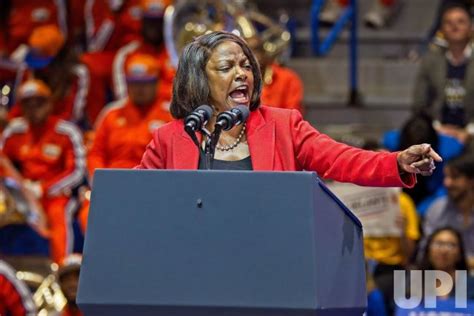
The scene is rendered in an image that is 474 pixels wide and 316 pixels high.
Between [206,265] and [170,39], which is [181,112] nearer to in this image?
[206,265]

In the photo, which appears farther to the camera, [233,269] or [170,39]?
[170,39]

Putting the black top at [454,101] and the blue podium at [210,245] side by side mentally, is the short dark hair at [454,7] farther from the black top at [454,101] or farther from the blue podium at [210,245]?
the blue podium at [210,245]

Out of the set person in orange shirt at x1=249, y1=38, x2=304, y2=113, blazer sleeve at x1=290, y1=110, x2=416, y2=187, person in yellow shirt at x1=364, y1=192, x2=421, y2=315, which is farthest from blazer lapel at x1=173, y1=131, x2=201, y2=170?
person in orange shirt at x1=249, y1=38, x2=304, y2=113

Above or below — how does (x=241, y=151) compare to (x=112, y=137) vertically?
above

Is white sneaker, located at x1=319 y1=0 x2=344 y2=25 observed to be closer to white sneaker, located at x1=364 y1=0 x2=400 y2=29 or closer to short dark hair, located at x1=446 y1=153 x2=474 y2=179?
white sneaker, located at x1=364 y1=0 x2=400 y2=29

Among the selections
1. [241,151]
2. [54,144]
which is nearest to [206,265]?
[241,151]

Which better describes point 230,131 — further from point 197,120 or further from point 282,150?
point 197,120

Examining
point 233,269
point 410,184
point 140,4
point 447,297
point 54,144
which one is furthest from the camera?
point 140,4

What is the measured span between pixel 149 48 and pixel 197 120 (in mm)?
5659

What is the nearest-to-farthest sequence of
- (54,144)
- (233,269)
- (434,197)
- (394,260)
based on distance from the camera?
(233,269)
(394,260)
(434,197)
(54,144)

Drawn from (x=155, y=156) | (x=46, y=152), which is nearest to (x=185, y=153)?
(x=155, y=156)

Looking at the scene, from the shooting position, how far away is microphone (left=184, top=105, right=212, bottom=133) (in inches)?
181

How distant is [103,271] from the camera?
4.48 meters

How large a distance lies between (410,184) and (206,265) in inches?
29.3
